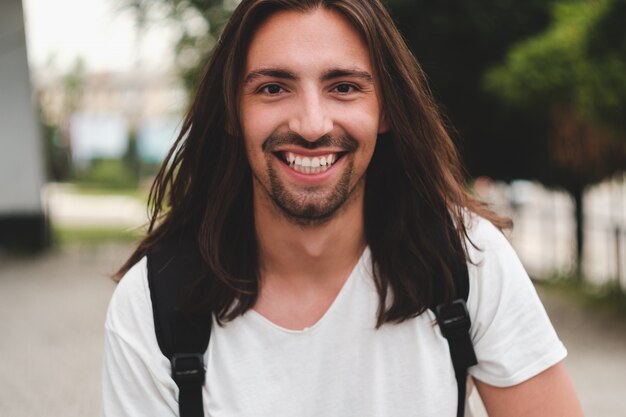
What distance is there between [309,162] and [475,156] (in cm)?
931

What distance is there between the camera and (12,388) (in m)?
6.06

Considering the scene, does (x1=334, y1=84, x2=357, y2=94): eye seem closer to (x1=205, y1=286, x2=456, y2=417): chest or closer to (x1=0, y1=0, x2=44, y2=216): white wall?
(x1=205, y1=286, x2=456, y2=417): chest

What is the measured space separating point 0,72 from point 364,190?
457 inches

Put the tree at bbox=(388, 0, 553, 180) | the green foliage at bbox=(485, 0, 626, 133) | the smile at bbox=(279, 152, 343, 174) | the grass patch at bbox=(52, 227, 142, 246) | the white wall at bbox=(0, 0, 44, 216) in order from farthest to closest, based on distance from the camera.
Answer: the grass patch at bbox=(52, 227, 142, 246), the white wall at bbox=(0, 0, 44, 216), the tree at bbox=(388, 0, 553, 180), the green foliage at bbox=(485, 0, 626, 133), the smile at bbox=(279, 152, 343, 174)

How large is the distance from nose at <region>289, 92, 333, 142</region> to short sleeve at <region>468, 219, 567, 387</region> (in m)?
0.48

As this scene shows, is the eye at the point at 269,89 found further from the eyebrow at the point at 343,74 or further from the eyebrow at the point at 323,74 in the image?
the eyebrow at the point at 343,74

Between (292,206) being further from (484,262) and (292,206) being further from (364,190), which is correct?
(484,262)

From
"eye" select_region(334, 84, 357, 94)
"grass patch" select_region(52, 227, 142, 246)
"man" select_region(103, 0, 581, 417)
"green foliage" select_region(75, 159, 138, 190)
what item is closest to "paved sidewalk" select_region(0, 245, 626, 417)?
"man" select_region(103, 0, 581, 417)

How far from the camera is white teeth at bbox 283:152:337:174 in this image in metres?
2.09

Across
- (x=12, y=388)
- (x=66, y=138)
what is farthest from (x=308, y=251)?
(x=66, y=138)

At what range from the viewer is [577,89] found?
7.43 meters

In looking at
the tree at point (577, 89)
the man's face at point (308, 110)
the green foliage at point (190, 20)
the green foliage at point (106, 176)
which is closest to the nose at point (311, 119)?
the man's face at point (308, 110)

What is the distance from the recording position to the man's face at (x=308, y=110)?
6.76 ft

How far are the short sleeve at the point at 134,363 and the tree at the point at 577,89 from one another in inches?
209
